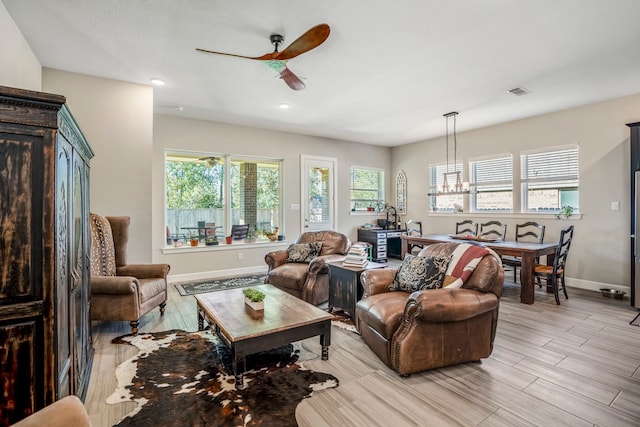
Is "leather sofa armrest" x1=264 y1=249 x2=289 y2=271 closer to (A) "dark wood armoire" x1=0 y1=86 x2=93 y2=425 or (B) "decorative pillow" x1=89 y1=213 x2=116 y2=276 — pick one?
(B) "decorative pillow" x1=89 y1=213 x2=116 y2=276

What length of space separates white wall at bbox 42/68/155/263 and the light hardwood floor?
135 centimetres

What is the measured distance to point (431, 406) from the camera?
6.60ft

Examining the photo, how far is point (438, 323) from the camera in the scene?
7.71 feet

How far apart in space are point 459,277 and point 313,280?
175cm

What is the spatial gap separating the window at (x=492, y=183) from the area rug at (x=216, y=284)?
14.2ft

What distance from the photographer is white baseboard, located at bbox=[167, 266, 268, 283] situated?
538cm

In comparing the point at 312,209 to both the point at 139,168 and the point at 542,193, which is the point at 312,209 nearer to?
the point at 139,168

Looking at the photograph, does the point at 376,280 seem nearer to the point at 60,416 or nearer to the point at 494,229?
the point at 60,416

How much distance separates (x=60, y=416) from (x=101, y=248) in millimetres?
2804

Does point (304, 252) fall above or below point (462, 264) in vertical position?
below

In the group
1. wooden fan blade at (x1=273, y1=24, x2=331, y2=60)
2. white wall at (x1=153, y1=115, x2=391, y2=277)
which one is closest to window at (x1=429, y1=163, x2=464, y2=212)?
white wall at (x1=153, y1=115, x2=391, y2=277)

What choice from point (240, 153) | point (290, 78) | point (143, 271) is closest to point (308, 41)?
point (290, 78)

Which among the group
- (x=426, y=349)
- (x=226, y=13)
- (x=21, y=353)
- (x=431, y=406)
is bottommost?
(x=431, y=406)

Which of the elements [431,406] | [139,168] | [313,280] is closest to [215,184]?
[139,168]
